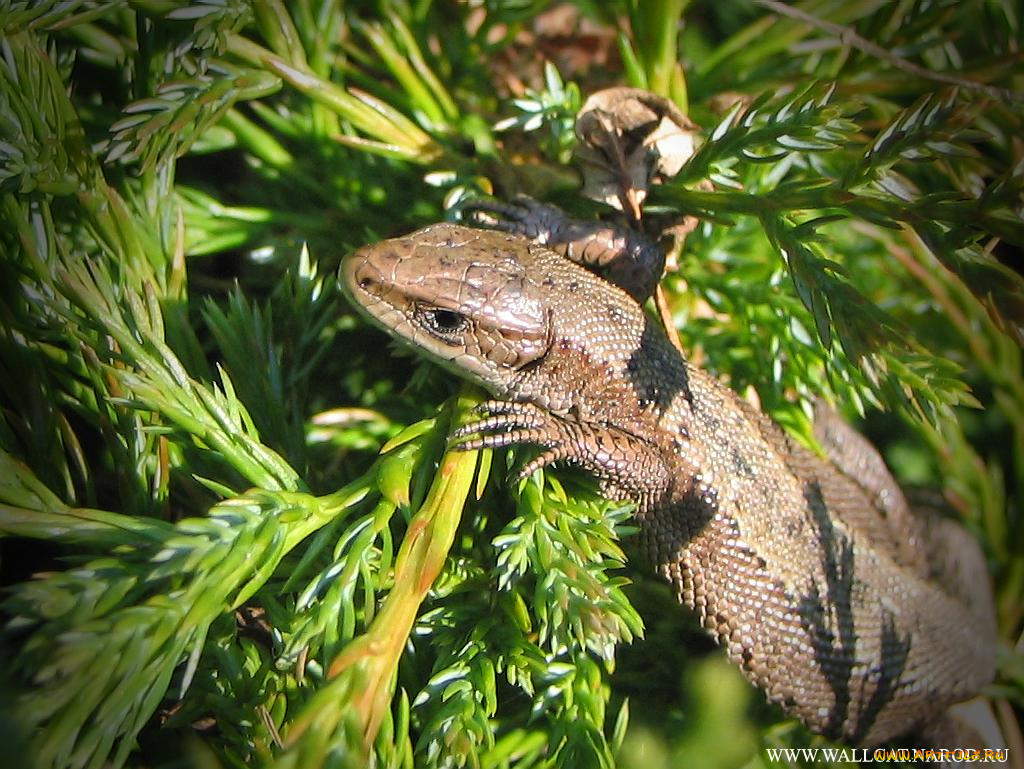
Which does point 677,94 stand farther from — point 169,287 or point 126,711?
point 126,711

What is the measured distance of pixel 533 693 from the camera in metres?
1.38

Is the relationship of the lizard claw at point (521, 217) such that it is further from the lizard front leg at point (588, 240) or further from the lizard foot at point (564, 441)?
the lizard foot at point (564, 441)

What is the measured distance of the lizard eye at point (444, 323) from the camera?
1615mm

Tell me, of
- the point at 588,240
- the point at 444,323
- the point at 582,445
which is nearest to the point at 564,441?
the point at 582,445

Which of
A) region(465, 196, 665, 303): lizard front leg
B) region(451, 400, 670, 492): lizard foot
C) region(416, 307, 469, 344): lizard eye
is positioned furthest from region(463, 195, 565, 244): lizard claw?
region(451, 400, 670, 492): lizard foot

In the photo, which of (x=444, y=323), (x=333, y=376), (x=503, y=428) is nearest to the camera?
(x=503, y=428)

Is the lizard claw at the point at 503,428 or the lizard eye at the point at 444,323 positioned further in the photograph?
the lizard eye at the point at 444,323

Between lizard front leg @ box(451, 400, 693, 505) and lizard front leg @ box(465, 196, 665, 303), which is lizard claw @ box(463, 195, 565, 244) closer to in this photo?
lizard front leg @ box(465, 196, 665, 303)

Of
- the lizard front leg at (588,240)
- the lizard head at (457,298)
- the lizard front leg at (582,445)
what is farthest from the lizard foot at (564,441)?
the lizard front leg at (588,240)

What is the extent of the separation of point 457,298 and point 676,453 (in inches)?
22.9

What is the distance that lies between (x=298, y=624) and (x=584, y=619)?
0.43 meters

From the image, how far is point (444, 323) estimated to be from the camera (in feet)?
5.32

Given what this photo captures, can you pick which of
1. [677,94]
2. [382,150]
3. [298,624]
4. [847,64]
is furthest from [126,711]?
[847,64]

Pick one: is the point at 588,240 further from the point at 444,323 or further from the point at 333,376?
the point at 333,376
